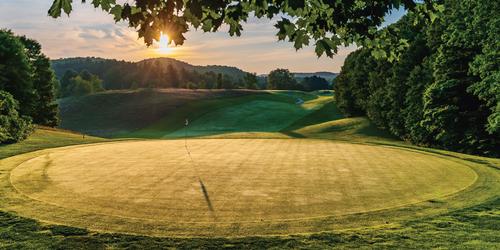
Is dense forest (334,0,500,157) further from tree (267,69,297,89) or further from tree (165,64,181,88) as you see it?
tree (165,64,181,88)

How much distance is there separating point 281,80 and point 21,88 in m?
129

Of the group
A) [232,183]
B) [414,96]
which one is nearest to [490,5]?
[414,96]

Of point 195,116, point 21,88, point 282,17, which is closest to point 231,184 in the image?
point 282,17

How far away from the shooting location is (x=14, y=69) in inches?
2121

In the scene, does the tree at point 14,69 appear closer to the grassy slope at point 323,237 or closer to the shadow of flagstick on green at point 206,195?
the shadow of flagstick on green at point 206,195

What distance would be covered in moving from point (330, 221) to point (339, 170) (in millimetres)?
8237

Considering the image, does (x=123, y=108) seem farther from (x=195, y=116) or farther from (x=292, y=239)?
(x=292, y=239)

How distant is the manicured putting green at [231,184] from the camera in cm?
1265

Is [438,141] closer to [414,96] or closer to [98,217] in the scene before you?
[414,96]

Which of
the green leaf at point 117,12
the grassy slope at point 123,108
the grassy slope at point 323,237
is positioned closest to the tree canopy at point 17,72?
the grassy slope at point 123,108

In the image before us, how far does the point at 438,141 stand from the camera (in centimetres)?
4222

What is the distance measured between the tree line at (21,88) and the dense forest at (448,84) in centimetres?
3014

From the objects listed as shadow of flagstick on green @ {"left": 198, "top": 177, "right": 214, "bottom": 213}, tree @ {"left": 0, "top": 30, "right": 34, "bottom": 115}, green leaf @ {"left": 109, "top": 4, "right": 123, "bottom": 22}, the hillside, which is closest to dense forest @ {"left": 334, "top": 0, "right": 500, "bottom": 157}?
the hillside

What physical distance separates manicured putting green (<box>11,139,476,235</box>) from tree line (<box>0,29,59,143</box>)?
564 inches
